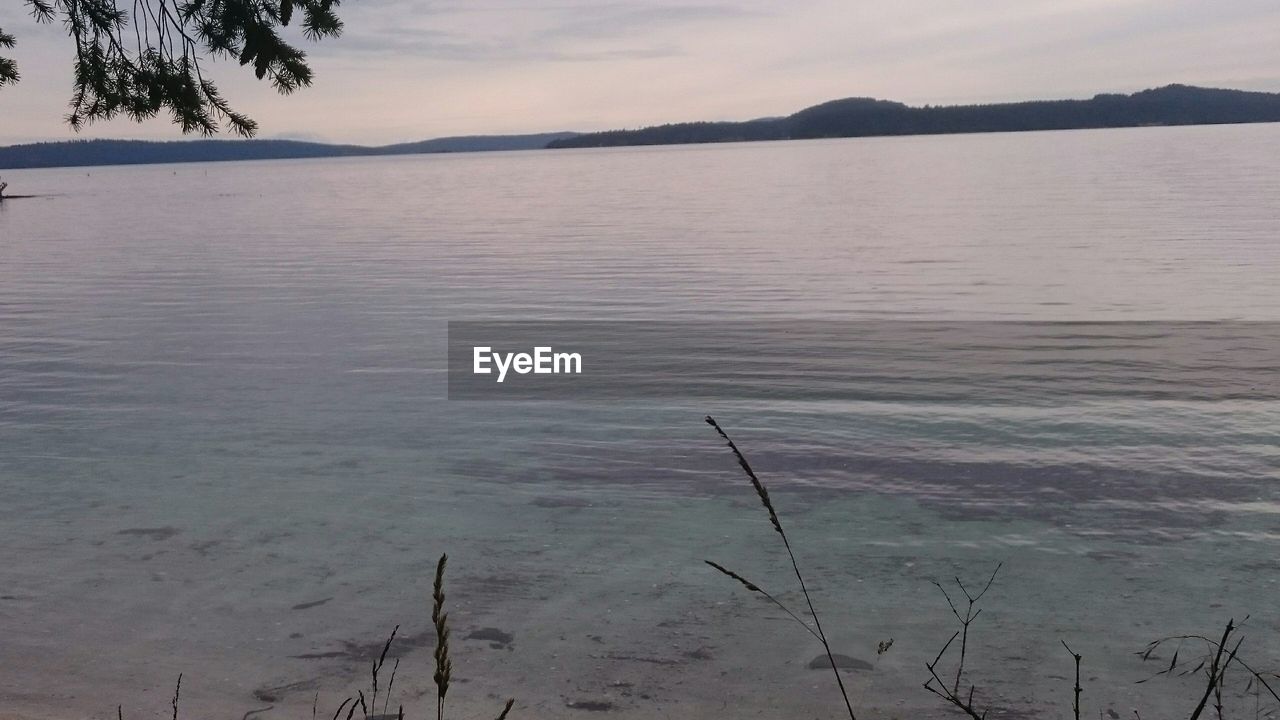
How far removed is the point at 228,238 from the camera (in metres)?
46.2

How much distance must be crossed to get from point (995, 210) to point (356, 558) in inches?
1672

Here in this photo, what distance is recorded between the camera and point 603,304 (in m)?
22.2

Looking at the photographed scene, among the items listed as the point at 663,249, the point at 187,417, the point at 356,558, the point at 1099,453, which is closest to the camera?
the point at 356,558

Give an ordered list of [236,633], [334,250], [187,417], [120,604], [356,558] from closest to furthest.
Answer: [236,633] < [120,604] < [356,558] < [187,417] < [334,250]

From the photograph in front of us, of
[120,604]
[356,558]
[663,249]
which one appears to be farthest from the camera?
[663,249]

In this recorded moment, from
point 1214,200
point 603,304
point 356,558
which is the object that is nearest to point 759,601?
point 356,558

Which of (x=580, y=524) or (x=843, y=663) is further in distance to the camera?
(x=580, y=524)

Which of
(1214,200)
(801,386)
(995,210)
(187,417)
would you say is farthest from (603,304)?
(1214,200)

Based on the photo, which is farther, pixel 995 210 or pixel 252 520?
pixel 995 210

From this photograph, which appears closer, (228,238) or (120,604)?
(120,604)

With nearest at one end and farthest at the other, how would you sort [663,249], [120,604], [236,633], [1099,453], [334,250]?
[236,633] → [120,604] → [1099,453] → [663,249] → [334,250]

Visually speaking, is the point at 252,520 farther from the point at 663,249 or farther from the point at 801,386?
the point at 663,249

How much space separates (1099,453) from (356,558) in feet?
22.3

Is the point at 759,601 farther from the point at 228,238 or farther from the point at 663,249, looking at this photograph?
the point at 228,238
